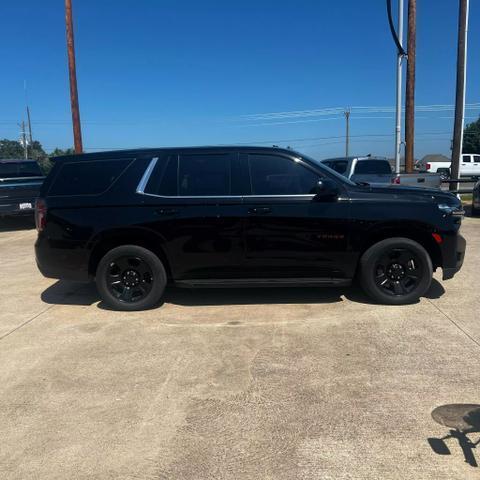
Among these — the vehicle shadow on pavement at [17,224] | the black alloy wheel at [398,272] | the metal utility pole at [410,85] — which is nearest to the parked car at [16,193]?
the vehicle shadow on pavement at [17,224]

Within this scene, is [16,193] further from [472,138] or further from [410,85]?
[472,138]

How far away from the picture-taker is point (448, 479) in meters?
2.64

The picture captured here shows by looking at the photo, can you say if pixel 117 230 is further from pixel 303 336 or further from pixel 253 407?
pixel 253 407

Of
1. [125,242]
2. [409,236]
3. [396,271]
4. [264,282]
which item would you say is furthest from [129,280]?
[409,236]

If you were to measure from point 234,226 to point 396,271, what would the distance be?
1.94 meters

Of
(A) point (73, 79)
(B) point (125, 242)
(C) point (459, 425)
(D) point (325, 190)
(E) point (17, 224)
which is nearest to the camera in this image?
(C) point (459, 425)

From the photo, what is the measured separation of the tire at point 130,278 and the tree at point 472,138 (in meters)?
76.5

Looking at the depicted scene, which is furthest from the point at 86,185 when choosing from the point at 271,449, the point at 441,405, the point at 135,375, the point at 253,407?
the point at 441,405

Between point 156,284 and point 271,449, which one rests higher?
point 156,284

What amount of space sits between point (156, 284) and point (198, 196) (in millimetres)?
1125

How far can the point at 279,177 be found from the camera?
5605 mm

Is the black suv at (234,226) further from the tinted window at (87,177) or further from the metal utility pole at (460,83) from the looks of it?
the metal utility pole at (460,83)

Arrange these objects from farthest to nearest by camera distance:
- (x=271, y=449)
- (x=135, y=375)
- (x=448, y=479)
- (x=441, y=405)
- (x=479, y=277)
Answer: (x=479, y=277) → (x=135, y=375) → (x=441, y=405) → (x=271, y=449) → (x=448, y=479)

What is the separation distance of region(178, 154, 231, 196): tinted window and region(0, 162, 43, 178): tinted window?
9.80m
